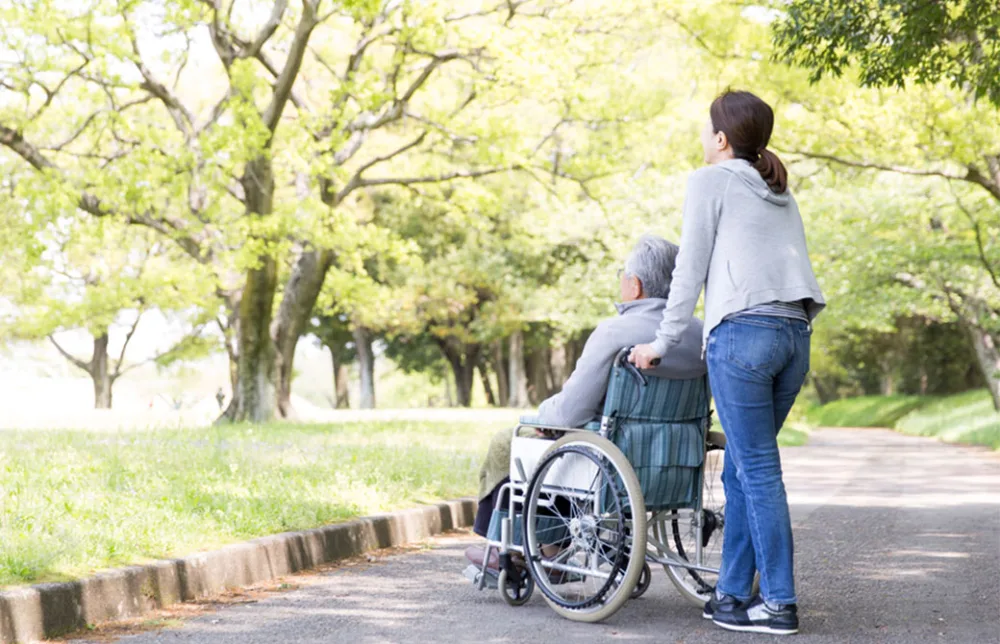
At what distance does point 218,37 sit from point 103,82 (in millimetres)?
1965

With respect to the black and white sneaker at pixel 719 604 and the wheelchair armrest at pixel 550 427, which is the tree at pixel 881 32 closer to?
the wheelchair armrest at pixel 550 427

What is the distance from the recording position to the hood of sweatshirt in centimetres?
440

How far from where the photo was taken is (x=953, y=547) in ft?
23.6

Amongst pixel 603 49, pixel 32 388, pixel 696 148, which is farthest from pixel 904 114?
pixel 32 388

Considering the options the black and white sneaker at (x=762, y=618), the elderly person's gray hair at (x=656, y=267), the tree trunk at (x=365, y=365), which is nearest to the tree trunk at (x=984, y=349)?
the tree trunk at (x=365, y=365)

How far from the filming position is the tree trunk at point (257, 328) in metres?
18.7

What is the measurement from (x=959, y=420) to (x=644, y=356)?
89.8 feet

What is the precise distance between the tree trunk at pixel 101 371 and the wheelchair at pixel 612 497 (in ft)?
138

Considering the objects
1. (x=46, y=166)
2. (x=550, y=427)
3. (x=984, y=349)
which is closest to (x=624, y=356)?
(x=550, y=427)

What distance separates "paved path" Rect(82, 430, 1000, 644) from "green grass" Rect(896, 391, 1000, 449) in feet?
47.8

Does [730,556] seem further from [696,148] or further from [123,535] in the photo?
[696,148]

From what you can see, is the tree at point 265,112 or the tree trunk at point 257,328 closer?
the tree at point 265,112

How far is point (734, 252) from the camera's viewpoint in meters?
4.38

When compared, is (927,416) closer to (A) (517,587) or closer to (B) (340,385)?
(B) (340,385)
